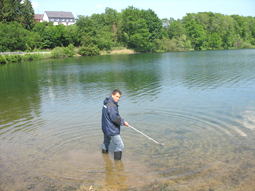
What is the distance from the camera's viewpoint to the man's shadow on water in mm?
5539

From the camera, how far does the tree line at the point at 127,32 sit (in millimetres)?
78438

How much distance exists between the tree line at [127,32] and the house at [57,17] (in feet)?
82.0

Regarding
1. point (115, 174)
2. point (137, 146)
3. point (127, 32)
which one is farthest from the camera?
point (127, 32)

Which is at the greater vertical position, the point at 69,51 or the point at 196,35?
the point at 196,35

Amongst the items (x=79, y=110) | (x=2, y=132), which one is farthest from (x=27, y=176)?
(x=79, y=110)

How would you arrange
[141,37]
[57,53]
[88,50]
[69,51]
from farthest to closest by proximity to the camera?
[141,37] < [88,50] < [69,51] < [57,53]

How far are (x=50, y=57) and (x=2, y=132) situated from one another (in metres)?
66.6

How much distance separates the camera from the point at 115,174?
19.9 feet

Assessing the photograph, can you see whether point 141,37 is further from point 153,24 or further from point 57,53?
point 57,53

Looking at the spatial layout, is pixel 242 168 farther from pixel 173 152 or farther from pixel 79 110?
pixel 79 110

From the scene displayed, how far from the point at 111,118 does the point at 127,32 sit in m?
101

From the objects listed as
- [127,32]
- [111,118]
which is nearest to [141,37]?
[127,32]

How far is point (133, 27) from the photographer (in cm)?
10144

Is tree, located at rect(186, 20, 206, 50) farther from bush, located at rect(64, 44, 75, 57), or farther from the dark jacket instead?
the dark jacket
